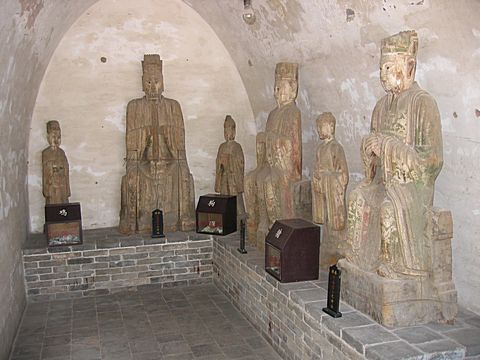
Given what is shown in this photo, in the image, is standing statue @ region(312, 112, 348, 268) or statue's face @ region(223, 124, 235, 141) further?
statue's face @ region(223, 124, 235, 141)

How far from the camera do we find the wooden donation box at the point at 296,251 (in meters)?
5.17

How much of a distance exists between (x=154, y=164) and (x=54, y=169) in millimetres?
1475

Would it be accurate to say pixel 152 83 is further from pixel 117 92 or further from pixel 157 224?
pixel 157 224

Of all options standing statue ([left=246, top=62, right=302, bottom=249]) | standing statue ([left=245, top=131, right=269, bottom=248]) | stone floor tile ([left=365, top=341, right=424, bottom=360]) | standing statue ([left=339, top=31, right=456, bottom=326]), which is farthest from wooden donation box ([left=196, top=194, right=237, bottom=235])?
stone floor tile ([left=365, top=341, right=424, bottom=360])

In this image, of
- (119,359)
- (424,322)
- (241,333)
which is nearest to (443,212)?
(424,322)

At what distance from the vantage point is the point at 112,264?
23.6ft

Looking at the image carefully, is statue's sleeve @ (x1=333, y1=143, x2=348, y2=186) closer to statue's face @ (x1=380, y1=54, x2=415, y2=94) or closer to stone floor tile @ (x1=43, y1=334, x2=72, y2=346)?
statue's face @ (x1=380, y1=54, x2=415, y2=94)

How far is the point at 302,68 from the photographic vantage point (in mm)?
6258

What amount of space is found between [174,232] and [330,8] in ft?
13.6

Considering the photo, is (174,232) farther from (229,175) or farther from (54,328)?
(54,328)

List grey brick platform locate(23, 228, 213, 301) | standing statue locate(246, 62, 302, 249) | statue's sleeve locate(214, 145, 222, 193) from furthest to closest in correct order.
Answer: statue's sleeve locate(214, 145, 222, 193)
grey brick platform locate(23, 228, 213, 301)
standing statue locate(246, 62, 302, 249)

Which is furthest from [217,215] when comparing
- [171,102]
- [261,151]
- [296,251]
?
[296,251]

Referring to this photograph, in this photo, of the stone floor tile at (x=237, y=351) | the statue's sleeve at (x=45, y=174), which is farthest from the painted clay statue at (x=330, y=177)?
the statue's sleeve at (x=45, y=174)

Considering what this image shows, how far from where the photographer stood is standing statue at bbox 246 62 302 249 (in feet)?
19.4
